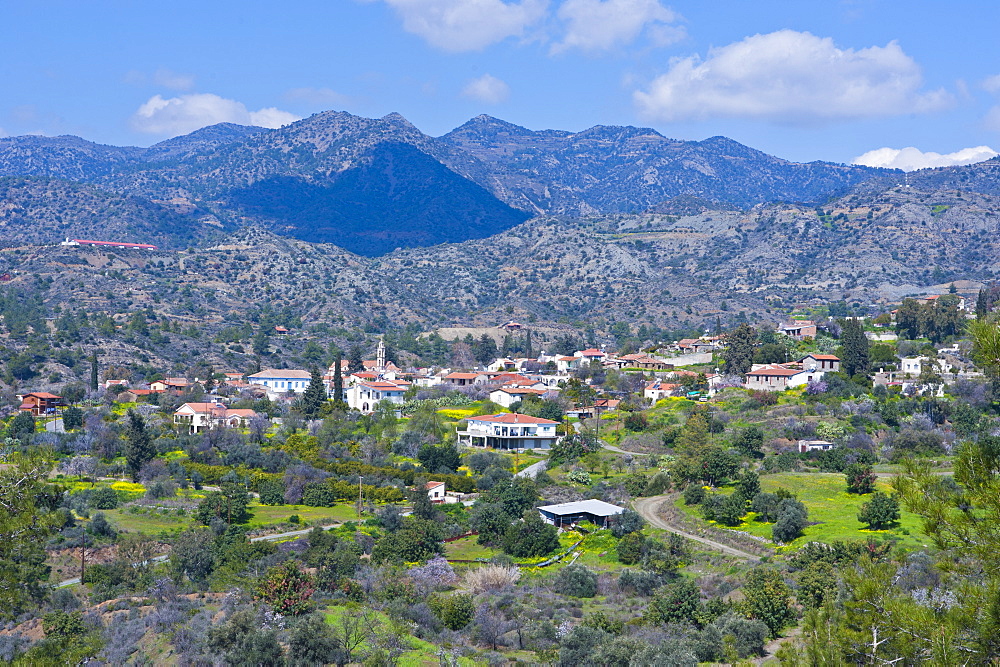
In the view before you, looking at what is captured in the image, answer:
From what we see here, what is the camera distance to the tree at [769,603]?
113 feet

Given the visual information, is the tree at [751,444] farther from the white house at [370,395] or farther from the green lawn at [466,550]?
the white house at [370,395]

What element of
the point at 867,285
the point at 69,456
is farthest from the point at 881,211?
the point at 69,456

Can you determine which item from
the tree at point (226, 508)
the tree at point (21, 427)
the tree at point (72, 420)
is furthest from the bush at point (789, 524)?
the tree at point (72, 420)

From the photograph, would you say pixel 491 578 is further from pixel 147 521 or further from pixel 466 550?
pixel 147 521

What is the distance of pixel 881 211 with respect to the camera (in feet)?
644

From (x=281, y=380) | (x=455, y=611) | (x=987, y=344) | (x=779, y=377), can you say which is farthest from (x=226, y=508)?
(x=281, y=380)

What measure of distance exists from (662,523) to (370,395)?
1673 inches

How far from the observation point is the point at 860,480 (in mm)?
53500

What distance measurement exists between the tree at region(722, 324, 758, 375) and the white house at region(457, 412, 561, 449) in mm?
24096

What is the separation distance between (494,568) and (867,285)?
138716 mm

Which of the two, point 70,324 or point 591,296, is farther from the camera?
point 591,296

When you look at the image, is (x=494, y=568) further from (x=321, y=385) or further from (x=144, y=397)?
(x=144, y=397)

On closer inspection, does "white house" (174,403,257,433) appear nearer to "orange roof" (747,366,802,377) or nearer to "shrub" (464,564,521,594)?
"shrub" (464,564,521,594)

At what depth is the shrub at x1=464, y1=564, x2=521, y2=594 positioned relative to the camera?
137ft
